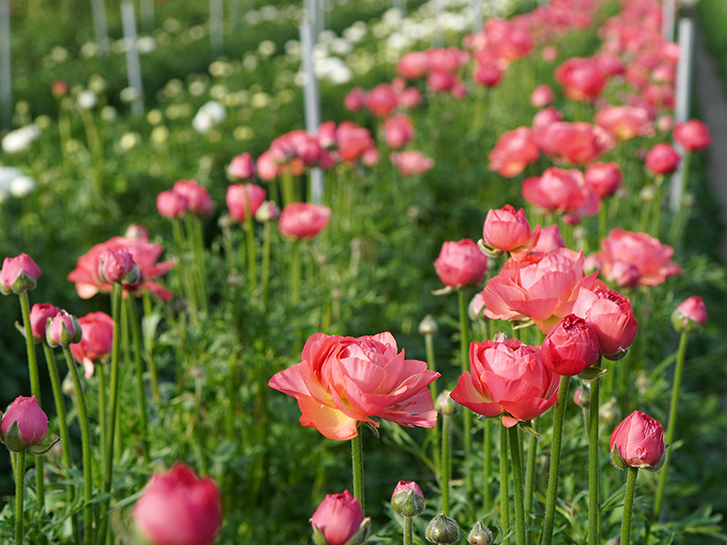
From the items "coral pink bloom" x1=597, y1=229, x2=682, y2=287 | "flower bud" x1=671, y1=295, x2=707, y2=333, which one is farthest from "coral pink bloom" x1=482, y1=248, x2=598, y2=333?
"coral pink bloom" x1=597, y1=229, x2=682, y2=287

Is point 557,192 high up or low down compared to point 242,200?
up

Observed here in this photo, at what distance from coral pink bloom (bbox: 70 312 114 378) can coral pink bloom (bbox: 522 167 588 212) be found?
32.4 inches

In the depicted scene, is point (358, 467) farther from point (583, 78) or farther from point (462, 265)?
point (583, 78)

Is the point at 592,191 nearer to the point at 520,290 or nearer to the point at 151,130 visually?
the point at 520,290

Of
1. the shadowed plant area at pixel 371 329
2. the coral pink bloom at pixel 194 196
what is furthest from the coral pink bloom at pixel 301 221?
the coral pink bloom at pixel 194 196

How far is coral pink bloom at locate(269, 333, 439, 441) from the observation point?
0.68 metres

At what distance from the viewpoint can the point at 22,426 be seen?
0.79m

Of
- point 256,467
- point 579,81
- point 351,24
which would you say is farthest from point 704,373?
point 351,24

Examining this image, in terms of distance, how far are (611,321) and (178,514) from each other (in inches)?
18.5

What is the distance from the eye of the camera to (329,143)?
208cm

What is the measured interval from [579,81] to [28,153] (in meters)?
2.58

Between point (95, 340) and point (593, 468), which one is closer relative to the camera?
point (593, 468)

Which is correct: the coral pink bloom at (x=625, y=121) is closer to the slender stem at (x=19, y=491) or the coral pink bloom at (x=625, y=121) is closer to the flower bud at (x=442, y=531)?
the flower bud at (x=442, y=531)

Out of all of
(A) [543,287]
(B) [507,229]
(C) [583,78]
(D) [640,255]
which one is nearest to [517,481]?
(A) [543,287]
